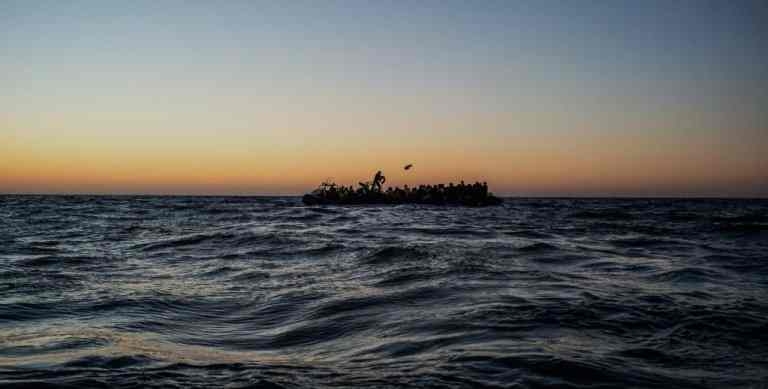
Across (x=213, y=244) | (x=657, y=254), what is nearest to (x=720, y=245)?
(x=657, y=254)

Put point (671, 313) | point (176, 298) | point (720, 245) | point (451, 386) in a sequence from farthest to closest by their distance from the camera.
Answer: point (720, 245), point (176, 298), point (671, 313), point (451, 386)

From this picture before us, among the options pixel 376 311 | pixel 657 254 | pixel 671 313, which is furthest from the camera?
pixel 657 254

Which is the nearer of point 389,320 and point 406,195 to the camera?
point 389,320

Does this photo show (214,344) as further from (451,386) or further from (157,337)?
(451,386)

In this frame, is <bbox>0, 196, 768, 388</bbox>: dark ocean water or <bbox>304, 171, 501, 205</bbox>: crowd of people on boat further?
<bbox>304, 171, 501, 205</bbox>: crowd of people on boat

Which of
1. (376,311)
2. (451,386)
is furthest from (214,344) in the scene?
(451,386)

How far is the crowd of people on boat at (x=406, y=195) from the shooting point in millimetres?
61719

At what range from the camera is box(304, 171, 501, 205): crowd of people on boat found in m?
61.7

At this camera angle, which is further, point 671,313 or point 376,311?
point 376,311

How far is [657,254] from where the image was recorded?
13258mm

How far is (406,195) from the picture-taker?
210ft

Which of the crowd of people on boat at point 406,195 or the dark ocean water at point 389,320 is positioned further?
the crowd of people on boat at point 406,195

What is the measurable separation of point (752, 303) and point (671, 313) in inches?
61.7

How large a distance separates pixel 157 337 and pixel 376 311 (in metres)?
2.46
